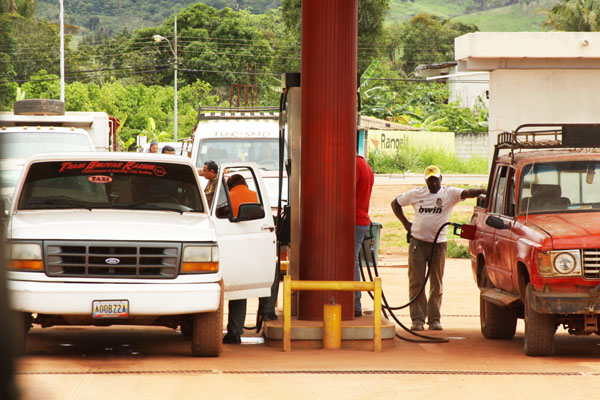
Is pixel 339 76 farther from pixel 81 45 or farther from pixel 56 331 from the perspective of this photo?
pixel 81 45

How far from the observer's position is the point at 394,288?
1648 centimetres

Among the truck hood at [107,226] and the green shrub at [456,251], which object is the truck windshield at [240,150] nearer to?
the green shrub at [456,251]

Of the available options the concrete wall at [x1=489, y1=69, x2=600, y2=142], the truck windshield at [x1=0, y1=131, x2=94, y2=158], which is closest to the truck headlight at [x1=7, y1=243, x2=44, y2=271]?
the truck windshield at [x1=0, y1=131, x2=94, y2=158]

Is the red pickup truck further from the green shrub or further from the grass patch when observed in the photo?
the grass patch

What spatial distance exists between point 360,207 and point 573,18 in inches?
2576

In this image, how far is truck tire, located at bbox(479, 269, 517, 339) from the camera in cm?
1083

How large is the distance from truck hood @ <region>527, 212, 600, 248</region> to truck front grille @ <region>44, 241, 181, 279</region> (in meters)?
3.42

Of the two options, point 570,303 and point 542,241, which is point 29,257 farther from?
point 570,303

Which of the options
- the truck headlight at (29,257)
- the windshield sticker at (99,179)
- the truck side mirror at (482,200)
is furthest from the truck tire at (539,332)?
the truck headlight at (29,257)

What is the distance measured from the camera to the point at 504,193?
10.7 metres

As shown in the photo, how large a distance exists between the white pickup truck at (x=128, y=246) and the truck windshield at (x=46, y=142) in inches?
330

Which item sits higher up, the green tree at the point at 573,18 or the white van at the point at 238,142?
the green tree at the point at 573,18

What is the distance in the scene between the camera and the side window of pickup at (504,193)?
410 inches

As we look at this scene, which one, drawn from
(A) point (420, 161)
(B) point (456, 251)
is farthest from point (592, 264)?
(A) point (420, 161)
